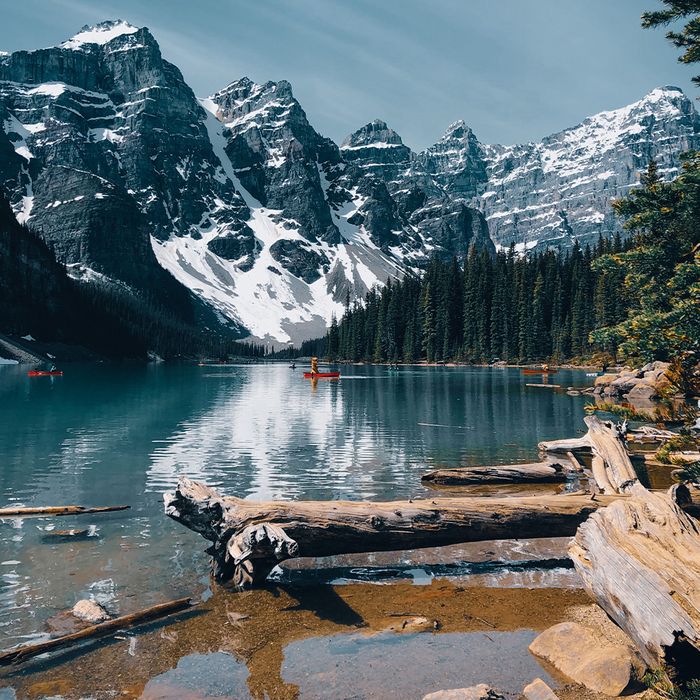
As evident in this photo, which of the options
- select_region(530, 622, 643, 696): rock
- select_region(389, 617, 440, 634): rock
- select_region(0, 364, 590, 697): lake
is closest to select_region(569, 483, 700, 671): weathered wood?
select_region(530, 622, 643, 696): rock

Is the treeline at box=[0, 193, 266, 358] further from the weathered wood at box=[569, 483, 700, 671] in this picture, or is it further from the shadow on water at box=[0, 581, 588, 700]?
the weathered wood at box=[569, 483, 700, 671]

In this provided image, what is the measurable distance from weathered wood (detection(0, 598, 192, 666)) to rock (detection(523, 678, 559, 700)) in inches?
208

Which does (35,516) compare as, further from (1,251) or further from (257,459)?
(1,251)

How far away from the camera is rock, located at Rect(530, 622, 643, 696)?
22.3 ft

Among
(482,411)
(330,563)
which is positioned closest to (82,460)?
(330,563)

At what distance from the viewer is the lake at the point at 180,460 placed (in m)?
10.6

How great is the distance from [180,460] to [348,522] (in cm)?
1527

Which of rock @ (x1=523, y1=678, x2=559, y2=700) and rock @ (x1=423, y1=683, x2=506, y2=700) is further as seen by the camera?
rock @ (x1=523, y1=678, x2=559, y2=700)

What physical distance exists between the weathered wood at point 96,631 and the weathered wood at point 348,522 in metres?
1.23

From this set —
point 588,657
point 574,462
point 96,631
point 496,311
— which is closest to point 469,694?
point 588,657

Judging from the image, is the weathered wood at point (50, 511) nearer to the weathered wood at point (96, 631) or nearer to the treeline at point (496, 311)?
the weathered wood at point (96, 631)

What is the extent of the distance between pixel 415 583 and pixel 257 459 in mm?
15012

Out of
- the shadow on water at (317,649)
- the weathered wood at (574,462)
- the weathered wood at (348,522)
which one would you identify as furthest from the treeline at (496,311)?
the shadow on water at (317,649)

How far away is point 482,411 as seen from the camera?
42281mm
